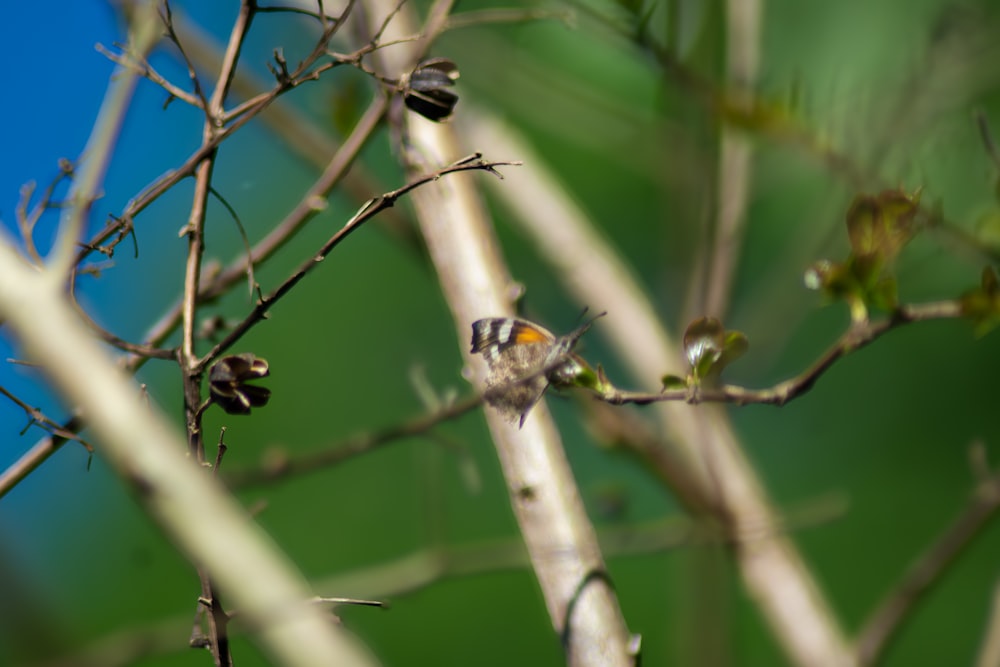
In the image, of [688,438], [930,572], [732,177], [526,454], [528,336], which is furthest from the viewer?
[688,438]

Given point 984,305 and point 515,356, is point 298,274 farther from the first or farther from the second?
point 984,305

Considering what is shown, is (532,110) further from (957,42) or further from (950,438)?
(950,438)

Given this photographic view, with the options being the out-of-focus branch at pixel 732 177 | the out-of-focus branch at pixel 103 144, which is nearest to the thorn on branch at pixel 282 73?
the out-of-focus branch at pixel 103 144

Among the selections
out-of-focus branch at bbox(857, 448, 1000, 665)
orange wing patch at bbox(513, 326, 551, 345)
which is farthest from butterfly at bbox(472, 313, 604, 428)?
out-of-focus branch at bbox(857, 448, 1000, 665)

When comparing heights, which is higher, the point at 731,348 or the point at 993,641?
the point at 731,348

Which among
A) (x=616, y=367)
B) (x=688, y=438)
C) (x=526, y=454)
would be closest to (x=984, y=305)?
(x=526, y=454)

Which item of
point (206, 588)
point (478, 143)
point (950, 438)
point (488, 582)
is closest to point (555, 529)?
point (206, 588)

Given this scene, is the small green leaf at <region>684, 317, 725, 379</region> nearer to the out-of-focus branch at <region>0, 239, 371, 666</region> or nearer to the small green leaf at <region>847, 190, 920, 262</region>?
the small green leaf at <region>847, 190, 920, 262</region>
